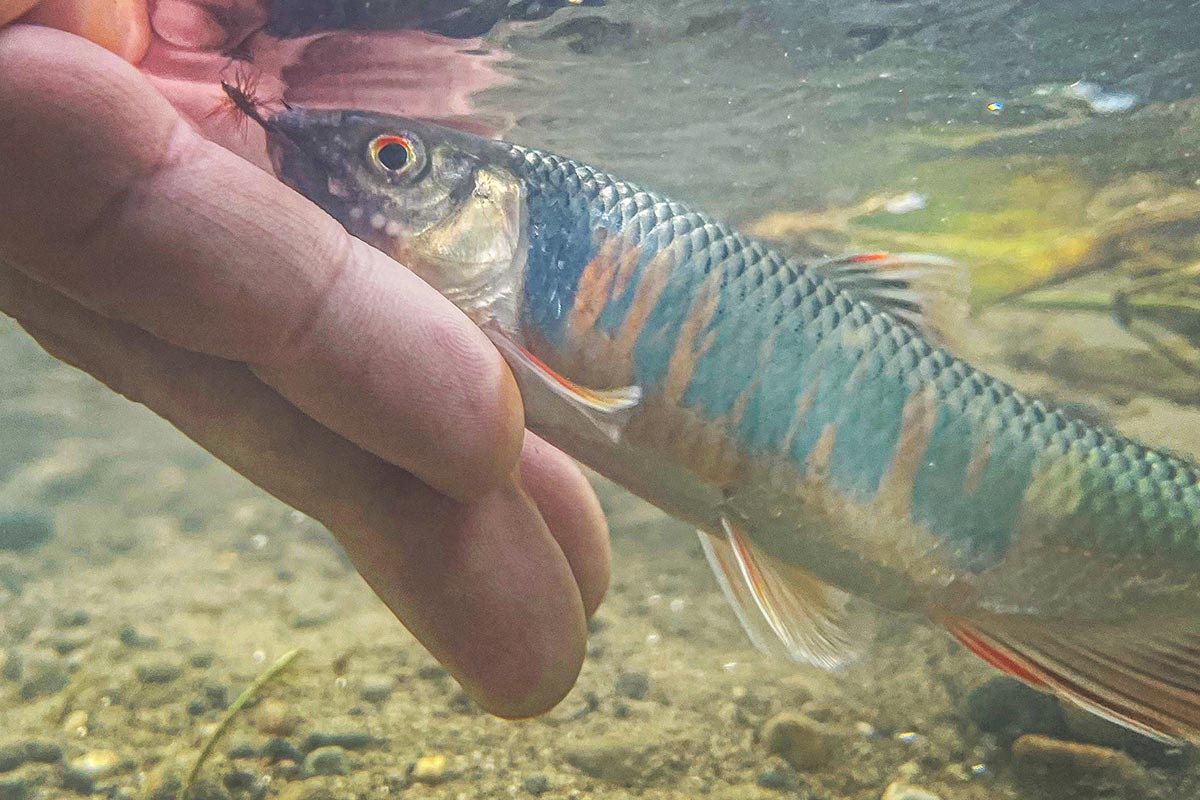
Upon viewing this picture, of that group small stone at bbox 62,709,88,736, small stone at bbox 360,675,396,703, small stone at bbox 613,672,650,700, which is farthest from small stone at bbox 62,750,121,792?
small stone at bbox 613,672,650,700

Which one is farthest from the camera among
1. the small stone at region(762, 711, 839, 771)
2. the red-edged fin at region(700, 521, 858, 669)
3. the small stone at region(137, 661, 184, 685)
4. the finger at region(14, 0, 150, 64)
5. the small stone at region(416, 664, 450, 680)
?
the small stone at region(416, 664, 450, 680)

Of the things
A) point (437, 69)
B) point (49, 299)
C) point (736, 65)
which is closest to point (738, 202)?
point (736, 65)

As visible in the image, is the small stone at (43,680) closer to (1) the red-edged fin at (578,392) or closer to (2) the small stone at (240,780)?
(2) the small stone at (240,780)

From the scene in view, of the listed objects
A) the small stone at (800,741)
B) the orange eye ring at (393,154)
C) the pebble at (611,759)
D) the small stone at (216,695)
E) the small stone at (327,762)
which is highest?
the orange eye ring at (393,154)

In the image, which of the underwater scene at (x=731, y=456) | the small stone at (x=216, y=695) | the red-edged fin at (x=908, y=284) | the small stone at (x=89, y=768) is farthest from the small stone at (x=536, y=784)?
the red-edged fin at (x=908, y=284)

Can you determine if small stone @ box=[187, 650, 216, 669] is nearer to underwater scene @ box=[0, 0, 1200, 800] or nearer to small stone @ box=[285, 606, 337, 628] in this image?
underwater scene @ box=[0, 0, 1200, 800]

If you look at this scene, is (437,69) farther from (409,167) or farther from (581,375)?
(581,375)
